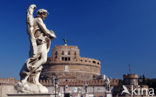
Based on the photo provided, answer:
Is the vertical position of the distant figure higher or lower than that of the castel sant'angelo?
lower

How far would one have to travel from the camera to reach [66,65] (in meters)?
75.3

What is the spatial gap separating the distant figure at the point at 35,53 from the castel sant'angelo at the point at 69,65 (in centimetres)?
6461

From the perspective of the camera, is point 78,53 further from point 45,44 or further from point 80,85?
point 45,44

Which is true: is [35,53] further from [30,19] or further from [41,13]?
[41,13]

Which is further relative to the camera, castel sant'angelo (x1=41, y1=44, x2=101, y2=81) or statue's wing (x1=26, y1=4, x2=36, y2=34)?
castel sant'angelo (x1=41, y1=44, x2=101, y2=81)

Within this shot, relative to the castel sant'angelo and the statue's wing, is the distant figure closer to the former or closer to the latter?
the statue's wing

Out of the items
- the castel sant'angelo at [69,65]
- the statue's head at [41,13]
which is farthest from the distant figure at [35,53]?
the castel sant'angelo at [69,65]

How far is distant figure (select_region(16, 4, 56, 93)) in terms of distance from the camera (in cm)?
595

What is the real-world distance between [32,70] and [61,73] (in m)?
68.7

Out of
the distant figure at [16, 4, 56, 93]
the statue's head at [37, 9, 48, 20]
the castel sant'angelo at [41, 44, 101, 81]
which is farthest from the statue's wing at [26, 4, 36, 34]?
the castel sant'angelo at [41, 44, 101, 81]

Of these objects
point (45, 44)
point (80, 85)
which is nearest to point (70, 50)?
point (80, 85)

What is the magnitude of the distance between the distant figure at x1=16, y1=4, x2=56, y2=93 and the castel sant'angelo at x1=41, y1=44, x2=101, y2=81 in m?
64.6

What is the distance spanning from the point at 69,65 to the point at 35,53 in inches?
2744

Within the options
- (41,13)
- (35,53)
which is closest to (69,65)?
(41,13)
